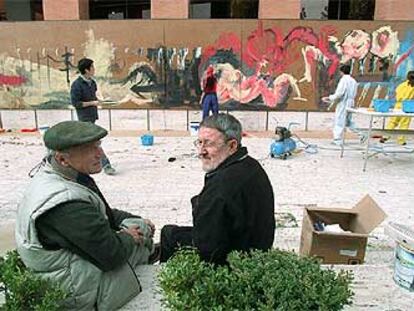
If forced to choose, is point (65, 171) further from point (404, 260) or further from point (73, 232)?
point (404, 260)

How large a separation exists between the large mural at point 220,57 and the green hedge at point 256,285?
33.2 feet

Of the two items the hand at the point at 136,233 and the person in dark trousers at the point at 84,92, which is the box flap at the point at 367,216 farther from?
the person in dark trousers at the point at 84,92

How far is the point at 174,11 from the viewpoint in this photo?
12.6 m

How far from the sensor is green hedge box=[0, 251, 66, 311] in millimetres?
1893

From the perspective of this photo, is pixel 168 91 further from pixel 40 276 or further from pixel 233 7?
pixel 40 276

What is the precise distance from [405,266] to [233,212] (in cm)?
96

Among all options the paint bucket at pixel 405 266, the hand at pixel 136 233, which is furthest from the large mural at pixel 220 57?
the paint bucket at pixel 405 266

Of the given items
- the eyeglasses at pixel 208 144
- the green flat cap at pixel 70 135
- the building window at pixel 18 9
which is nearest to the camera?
the green flat cap at pixel 70 135

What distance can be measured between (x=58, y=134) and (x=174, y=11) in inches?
438

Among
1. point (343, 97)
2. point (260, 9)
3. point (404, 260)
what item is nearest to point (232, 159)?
point (404, 260)

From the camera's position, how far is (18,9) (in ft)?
56.8

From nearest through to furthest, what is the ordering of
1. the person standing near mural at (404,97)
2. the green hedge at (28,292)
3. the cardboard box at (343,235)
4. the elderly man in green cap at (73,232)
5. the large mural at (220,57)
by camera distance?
1. the green hedge at (28,292)
2. the elderly man in green cap at (73,232)
3. the cardboard box at (343,235)
4. the person standing near mural at (404,97)
5. the large mural at (220,57)

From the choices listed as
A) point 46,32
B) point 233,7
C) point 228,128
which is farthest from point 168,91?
point 228,128

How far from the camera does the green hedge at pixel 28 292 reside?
189cm
